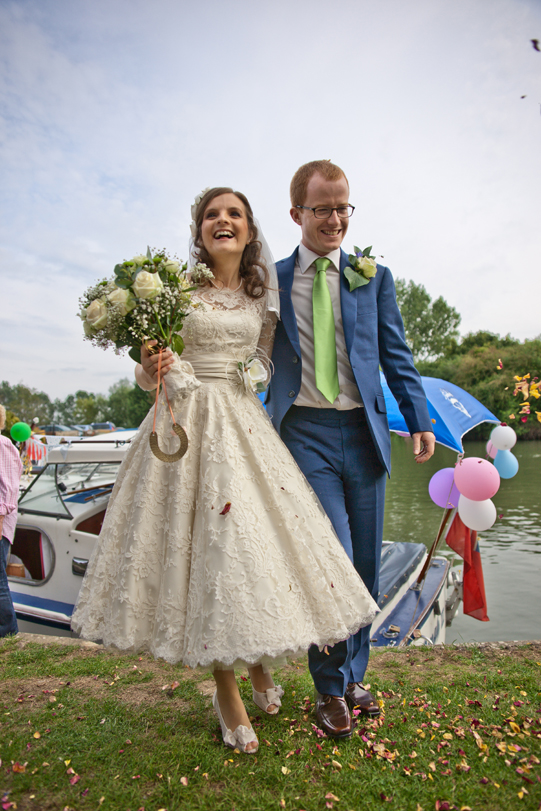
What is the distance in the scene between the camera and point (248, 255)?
9.89ft

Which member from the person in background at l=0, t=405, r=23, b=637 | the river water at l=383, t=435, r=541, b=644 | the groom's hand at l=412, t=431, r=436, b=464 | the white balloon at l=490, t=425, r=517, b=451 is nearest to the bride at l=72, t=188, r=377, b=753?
the groom's hand at l=412, t=431, r=436, b=464

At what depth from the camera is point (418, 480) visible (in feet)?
73.6

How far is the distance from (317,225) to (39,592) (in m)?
5.28

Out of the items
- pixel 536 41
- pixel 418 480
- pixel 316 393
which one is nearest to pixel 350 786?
pixel 316 393

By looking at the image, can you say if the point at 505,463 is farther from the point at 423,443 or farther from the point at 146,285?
the point at 146,285

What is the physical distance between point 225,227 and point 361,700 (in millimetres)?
2611

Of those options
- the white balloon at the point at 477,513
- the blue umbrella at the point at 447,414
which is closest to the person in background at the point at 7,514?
the blue umbrella at the point at 447,414

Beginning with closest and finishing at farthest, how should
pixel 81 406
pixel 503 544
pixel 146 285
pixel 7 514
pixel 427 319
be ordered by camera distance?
pixel 146 285 < pixel 7 514 < pixel 503 544 < pixel 427 319 < pixel 81 406

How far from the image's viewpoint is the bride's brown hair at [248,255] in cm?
293

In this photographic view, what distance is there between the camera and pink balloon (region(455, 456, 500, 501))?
200 inches

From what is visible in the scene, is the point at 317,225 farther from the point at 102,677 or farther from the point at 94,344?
the point at 102,677

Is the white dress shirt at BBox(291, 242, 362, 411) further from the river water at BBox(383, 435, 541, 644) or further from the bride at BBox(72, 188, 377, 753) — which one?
the river water at BBox(383, 435, 541, 644)

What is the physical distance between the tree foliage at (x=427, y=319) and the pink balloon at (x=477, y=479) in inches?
2142

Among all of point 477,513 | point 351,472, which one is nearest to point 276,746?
point 351,472
